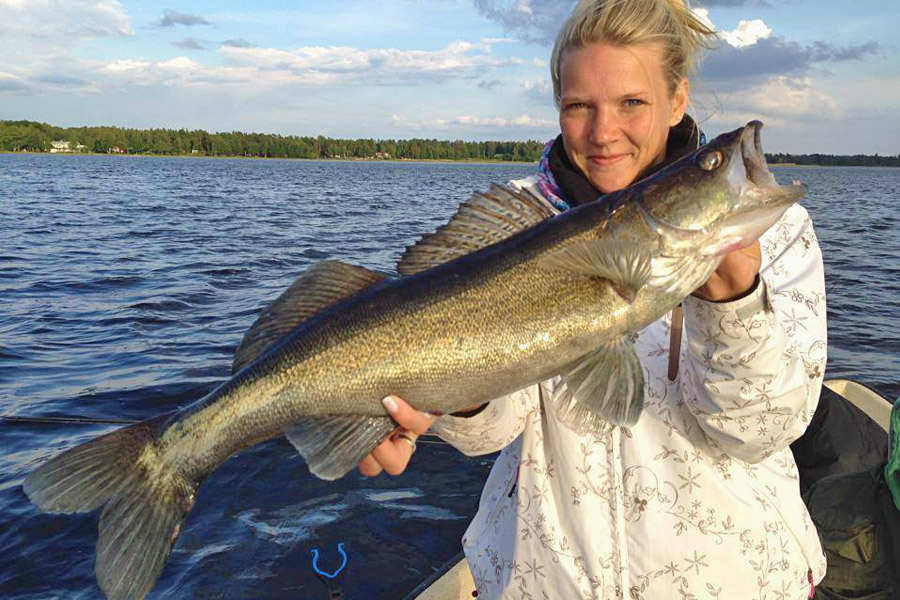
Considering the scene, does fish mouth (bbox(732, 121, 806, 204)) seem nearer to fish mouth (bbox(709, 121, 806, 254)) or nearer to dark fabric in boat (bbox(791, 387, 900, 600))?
fish mouth (bbox(709, 121, 806, 254))

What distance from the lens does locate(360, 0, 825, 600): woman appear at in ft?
8.01

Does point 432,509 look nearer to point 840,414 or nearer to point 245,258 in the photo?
point 840,414

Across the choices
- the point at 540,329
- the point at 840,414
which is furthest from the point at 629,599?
the point at 840,414

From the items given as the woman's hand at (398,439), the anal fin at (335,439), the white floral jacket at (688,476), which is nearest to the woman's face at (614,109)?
the white floral jacket at (688,476)

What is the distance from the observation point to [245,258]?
63.7 feet

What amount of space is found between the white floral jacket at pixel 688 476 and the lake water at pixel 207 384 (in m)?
0.87

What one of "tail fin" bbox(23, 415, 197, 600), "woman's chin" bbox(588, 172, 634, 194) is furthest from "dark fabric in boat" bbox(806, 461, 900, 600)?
"tail fin" bbox(23, 415, 197, 600)

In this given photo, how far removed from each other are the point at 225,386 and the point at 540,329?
4.37 ft

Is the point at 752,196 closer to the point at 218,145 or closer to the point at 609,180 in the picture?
the point at 609,180

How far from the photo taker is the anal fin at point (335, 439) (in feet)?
9.13

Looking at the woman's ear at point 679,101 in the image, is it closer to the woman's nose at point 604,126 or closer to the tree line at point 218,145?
the woman's nose at point 604,126

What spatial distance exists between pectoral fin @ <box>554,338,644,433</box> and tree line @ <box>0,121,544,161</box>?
128 meters

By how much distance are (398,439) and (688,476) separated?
1195 mm

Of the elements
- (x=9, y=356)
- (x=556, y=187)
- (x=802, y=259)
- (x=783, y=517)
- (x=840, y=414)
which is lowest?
(x=9, y=356)
